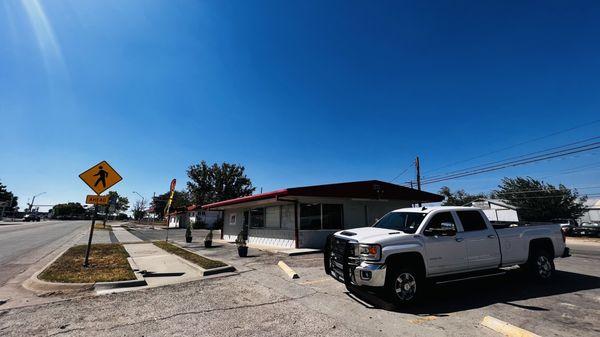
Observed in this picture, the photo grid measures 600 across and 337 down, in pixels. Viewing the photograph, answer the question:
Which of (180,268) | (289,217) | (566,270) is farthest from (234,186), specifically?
(566,270)

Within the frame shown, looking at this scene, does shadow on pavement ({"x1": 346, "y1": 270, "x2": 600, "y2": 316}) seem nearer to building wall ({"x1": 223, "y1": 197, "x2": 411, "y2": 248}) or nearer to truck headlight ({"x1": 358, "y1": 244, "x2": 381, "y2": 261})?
truck headlight ({"x1": 358, "y1": 244, "x2": 381, "y2": 261})

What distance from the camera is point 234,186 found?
6262 centimetres

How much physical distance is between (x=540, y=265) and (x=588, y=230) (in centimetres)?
3339

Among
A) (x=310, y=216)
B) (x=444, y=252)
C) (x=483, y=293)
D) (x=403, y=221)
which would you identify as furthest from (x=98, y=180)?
(x=483, y=293)

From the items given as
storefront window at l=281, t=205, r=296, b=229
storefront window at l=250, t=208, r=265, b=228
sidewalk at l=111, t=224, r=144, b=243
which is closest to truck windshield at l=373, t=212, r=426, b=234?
storefront window at l=281, t=205, r=296, b=229

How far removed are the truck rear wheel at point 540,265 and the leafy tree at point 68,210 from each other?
14284cm

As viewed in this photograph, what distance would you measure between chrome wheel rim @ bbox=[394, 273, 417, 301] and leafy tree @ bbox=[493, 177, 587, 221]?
46372 millimetres

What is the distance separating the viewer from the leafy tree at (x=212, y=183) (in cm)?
6094

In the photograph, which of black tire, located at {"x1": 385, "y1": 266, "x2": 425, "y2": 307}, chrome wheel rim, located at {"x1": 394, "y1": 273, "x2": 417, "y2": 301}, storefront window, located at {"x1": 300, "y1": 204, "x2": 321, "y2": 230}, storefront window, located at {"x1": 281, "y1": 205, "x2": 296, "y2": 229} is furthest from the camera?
storefront window, located at {"x1": 281, "y1": 205, "x2": 296, "y2": 229}

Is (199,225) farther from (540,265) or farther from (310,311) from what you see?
(540,265)

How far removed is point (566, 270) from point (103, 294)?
43.0 ft

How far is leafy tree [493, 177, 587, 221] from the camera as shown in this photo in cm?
4109

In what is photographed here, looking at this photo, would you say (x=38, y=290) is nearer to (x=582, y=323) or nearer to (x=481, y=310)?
(x=481, y=310)

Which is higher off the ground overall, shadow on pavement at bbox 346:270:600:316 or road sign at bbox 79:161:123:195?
road sign at bbox 79:161:123:195
